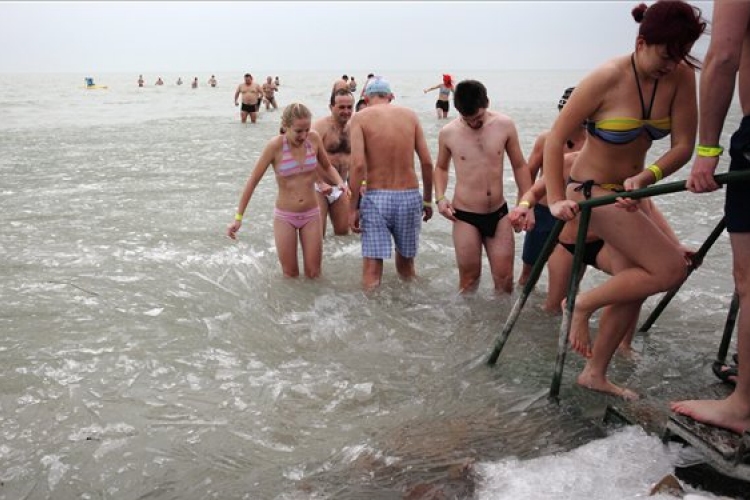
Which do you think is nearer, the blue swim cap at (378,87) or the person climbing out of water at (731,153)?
the person climbing out of water at (731,153)

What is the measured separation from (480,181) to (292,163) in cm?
167

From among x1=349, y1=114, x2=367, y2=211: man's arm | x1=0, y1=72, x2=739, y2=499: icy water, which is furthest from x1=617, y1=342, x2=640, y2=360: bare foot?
x1=349, y1=114, x2=367, y2=211: man's arm

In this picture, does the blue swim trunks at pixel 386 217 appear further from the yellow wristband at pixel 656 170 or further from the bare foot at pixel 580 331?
the yellow wristband at pixel 656 170

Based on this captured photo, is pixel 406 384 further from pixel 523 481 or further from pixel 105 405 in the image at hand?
pixel 105 405

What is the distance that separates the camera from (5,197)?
9.71m

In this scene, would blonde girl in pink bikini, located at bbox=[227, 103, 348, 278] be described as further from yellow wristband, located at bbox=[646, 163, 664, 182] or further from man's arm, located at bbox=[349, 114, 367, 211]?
yellow wristband, located at bbox=[646, 163, 664, 182]

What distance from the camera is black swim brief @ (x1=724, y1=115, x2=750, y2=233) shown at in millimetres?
2400

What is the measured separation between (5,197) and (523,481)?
974cm

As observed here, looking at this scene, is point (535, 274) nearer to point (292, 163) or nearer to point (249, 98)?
point (292, 163)

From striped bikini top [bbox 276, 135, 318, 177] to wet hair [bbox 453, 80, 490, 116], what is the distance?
1.52 m

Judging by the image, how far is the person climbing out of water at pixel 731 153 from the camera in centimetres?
225

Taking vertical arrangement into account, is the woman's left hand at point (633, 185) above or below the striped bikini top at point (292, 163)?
above

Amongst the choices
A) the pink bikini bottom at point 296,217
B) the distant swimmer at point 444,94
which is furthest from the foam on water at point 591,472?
the distant swimmer at point 444,94

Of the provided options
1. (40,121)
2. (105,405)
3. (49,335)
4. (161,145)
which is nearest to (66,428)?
(105,405)
